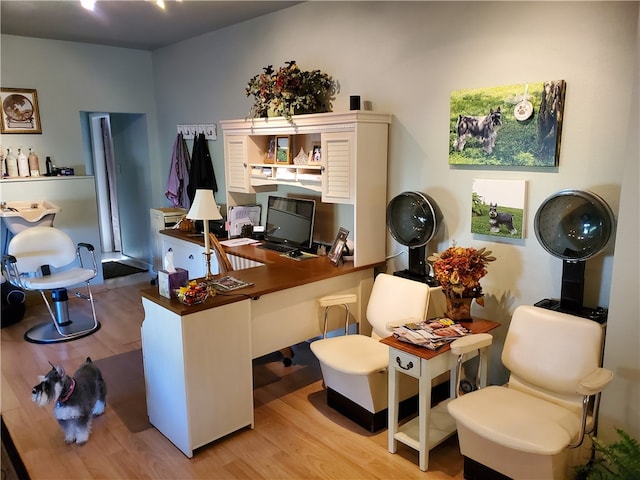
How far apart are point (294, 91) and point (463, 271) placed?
1.83 m

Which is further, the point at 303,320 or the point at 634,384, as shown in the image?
the point at 303,320

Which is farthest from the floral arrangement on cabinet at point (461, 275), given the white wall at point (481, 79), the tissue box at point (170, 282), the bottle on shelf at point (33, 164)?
the bottle on shelf at point (33, 164)

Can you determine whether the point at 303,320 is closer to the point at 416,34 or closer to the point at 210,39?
the point at 416,34

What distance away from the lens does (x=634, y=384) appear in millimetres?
2174

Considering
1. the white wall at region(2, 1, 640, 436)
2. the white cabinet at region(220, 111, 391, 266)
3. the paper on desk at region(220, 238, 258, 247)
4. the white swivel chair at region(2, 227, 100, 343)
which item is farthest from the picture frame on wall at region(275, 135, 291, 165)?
the white swivel chair at region(2, 227, 100, 343)

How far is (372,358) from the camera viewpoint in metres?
2.82

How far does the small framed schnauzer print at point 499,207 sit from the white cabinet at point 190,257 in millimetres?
2244

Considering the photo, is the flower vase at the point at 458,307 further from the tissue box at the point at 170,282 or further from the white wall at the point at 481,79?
the tissue box at the point at 170,282

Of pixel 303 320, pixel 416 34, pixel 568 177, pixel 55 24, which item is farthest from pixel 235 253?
pixel 55 24

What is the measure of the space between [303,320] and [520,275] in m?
1.35

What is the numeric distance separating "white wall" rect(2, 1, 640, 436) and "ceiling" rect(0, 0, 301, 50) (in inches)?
7.7

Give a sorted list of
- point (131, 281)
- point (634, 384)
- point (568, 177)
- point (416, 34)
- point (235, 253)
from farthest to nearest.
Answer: point (131, 281) → point (235, 253) → point (416, 34) → point (568, 177) → point (634, 384)

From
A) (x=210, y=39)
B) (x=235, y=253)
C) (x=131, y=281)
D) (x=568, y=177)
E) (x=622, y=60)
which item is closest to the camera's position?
(x=622, y=60)

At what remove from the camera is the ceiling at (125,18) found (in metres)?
3.91
